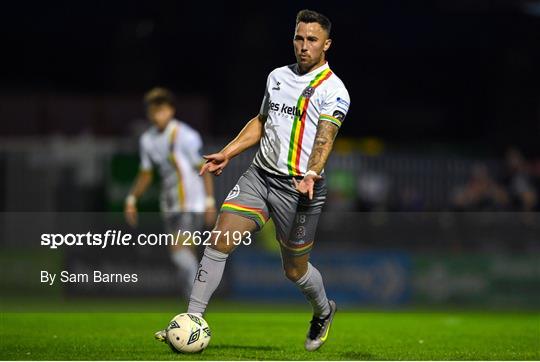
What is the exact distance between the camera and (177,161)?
15.6 meters

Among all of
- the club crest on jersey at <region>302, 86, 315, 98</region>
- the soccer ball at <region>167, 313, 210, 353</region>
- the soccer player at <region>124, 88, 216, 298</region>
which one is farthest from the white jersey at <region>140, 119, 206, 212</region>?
the soccer ball at <region>167, 313, 210, 353</region>

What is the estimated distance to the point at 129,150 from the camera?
23422 millimetres

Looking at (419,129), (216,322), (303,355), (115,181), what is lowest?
(419,129)

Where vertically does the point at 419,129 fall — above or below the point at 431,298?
below

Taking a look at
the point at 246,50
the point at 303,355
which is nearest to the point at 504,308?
the point at 303,355

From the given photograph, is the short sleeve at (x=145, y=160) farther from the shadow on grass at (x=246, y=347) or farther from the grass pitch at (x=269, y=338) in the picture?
the shadow on grass at (x=246, y=347)

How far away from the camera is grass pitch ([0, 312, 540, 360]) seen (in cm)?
1015

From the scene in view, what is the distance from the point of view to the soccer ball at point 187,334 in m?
9.42

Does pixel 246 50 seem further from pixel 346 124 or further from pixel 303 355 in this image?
pixel 303 355

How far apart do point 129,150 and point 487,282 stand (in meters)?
7.68

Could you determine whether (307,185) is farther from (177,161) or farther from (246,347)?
(177,161)

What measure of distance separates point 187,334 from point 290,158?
5.41 ft

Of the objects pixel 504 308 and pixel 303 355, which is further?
pixel 504 308

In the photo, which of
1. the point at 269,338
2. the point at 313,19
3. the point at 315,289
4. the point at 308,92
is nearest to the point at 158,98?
the point at 269,338
